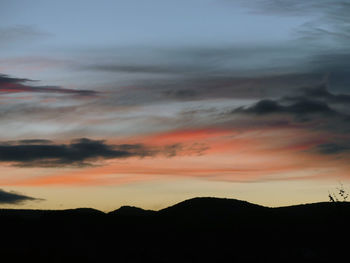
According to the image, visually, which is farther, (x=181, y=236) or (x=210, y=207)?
(x=210, y=207)

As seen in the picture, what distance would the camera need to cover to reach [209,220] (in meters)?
138

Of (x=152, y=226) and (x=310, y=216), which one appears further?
(x=310, y=216)

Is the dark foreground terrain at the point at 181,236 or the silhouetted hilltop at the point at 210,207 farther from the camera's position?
the silhouetted hilltop at the point at 210,207

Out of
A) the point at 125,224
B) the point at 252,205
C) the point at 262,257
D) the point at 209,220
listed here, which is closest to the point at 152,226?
the point at 125,224

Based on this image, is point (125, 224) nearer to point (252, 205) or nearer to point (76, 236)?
point (76, 236)

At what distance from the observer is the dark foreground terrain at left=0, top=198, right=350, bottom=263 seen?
11419 cm

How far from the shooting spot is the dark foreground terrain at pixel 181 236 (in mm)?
114188

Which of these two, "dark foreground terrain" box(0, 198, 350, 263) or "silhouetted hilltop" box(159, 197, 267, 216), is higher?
"silhouetted hilltop" box(159, 197, 267, 216)

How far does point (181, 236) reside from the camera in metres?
126

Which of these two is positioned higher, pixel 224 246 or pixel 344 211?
pixel 344 211

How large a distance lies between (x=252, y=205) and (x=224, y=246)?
3349 cm

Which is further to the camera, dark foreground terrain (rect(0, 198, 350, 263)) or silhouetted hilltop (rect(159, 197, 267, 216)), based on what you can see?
silhouetted hilltop (rect(159, 197, 267, 216))

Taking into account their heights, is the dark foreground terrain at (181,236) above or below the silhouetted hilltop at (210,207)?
below

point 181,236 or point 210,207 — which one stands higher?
point 210,207
